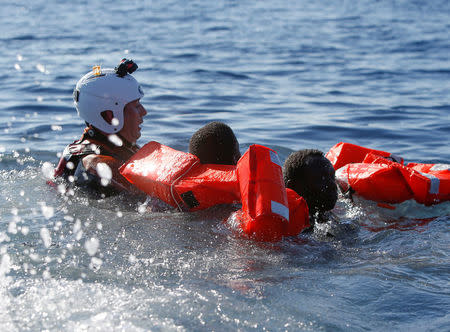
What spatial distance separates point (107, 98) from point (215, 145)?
1.35m

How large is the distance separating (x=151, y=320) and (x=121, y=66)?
3.35 metres

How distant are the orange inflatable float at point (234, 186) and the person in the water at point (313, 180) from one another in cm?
25

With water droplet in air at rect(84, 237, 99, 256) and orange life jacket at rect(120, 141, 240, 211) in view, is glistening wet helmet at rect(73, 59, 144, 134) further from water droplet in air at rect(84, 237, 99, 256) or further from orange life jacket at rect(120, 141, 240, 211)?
water droplet in air at rect(84, 237, 99, 256)

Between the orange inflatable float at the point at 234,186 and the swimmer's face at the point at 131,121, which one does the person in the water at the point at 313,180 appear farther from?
the swimmer's face at the point at 131,121

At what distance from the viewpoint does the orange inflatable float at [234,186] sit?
14.9 ft

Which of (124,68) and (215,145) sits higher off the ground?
(124,68)

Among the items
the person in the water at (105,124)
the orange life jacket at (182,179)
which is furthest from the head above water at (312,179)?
the person in the water at (105,124)

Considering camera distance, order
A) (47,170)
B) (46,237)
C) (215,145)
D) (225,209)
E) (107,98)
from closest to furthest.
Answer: (46,237) < (225,209) < (215,145) < (107,98) < (47,170)

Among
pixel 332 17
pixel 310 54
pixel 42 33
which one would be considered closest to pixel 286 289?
pixel 310 54

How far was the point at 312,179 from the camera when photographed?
5.01 m

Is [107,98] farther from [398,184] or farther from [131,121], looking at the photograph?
[398,184]

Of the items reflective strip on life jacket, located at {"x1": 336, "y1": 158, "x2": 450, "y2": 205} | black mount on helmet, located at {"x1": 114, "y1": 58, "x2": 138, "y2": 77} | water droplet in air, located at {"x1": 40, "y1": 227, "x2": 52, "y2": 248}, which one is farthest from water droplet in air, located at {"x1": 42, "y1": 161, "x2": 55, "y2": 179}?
reflective strip on life jacket, located at {"x1": 336, "y1": 158, "x2": 450, "y2": 205}

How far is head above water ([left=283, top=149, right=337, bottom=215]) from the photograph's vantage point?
5.00 metres

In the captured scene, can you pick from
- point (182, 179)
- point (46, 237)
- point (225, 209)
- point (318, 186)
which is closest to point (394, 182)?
point (318, 186)
